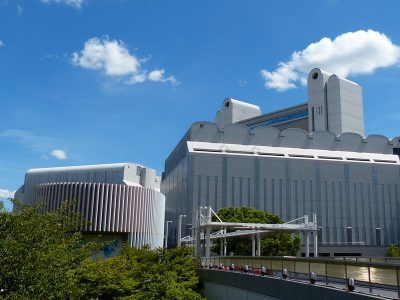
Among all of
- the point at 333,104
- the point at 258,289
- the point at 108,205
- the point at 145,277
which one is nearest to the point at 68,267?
the point at 258,289

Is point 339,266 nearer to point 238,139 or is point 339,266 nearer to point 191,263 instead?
point 191,263

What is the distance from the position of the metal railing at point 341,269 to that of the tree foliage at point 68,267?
26.0 ft

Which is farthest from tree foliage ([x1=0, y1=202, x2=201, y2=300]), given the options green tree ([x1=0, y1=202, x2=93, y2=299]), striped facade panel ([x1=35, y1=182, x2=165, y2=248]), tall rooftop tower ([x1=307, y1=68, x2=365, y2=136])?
tall rooftop tower ([x1=307, y1=68, x2=365, y2=136])

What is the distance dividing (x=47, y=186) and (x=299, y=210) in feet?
193

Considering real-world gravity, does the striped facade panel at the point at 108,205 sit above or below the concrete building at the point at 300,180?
below

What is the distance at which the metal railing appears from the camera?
11992mm

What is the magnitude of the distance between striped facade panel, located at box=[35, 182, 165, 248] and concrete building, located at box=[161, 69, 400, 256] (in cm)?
3552

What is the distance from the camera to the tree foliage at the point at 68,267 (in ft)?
49.8

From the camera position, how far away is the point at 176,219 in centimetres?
10231

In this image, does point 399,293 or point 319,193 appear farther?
Result: point 319,193

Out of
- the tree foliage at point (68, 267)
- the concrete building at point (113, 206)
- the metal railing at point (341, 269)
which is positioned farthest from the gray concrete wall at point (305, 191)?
the metal railing at point (341, 269)

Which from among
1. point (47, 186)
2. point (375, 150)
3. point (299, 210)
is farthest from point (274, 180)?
point (47, 186)

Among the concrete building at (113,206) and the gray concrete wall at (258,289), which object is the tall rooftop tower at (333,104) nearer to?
the concrete building at (113,206)

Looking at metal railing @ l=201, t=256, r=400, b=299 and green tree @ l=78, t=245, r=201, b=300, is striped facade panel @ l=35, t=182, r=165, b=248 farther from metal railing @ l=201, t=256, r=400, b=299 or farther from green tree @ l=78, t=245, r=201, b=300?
metal railing @ l=201, t=256, r=400, b=299
